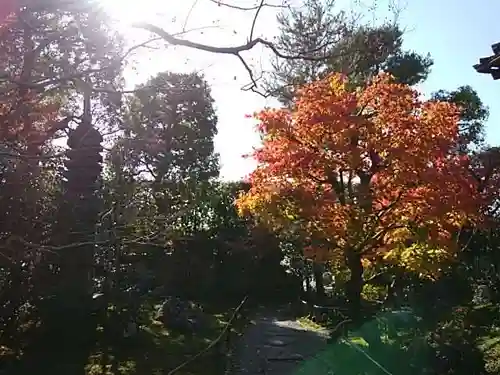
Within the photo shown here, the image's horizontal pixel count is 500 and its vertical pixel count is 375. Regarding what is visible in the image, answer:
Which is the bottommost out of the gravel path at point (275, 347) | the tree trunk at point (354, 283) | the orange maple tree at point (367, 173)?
the gravel path at point (275, 347)

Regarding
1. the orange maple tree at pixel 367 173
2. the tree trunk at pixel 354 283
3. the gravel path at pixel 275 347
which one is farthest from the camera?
the tree trunk at pixel 354 283

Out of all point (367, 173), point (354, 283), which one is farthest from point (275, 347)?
point (367, 173)

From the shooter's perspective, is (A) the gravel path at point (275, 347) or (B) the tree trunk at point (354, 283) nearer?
(A) the gravel path at point (275, 347)

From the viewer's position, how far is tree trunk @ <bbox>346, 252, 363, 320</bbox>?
9.46m

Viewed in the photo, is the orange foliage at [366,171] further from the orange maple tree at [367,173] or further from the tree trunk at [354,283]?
the tree trunk at [354,283]

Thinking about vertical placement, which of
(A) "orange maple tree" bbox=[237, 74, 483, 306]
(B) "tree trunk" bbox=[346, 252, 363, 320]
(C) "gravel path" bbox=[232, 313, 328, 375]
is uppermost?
(A) "orange maple tree" bbox=[237, 74, 483, 306]

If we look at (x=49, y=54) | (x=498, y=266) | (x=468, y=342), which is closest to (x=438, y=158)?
(x=468, y=342)

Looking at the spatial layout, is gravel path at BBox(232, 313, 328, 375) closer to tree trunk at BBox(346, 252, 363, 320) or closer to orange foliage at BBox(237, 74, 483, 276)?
tree trunk at BBox(346, 252, 363, 320)

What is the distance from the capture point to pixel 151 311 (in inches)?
529

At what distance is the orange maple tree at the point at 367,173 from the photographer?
27.0ft

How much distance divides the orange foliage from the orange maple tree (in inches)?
0.6

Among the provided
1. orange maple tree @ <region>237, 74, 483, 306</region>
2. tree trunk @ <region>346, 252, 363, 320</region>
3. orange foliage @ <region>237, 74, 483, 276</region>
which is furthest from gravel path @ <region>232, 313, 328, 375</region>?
orange foliage @ <region>237, 74, 483, 276</region>

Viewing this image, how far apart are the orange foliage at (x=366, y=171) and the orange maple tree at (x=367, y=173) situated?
1 cm

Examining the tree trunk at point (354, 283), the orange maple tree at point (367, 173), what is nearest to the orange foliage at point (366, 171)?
the orange maple tree at point (367, 173)
